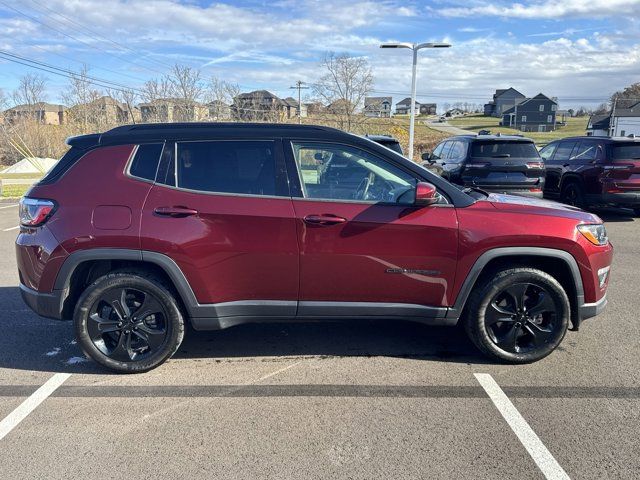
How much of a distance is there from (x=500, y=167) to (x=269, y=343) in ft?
22.2

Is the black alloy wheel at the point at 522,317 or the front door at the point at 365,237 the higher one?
the front door at the point at 365,237

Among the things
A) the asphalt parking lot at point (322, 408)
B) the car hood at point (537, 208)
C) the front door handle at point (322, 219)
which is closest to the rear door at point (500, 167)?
the asphalt parking lot at point (322, 408)

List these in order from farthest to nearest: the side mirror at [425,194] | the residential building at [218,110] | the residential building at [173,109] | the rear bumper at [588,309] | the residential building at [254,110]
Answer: the residential building at [254,110] → the residential building at [218,110] → the residential building at [173,109] → the rear bumper at [588,309] → the side mirror at [425,194]

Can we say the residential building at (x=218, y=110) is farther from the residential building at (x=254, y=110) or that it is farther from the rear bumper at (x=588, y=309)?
the rear bumper at (x=588, y=309)

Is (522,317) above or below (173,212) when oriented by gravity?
below

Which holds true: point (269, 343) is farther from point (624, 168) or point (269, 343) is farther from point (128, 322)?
point (624, 168)

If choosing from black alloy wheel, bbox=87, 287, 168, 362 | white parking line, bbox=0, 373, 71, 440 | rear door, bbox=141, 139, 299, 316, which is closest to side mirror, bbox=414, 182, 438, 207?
rear door, bbox=141, 139, 299, 316

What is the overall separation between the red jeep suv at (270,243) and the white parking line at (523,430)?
1.21ft

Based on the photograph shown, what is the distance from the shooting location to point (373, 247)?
3543mm

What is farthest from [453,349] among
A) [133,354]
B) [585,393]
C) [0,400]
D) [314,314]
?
[0,400]

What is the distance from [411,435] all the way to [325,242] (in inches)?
54.8

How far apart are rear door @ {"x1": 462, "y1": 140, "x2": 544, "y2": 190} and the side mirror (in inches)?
246

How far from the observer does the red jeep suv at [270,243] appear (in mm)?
3516

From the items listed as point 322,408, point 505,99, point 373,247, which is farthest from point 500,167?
point 505,99
